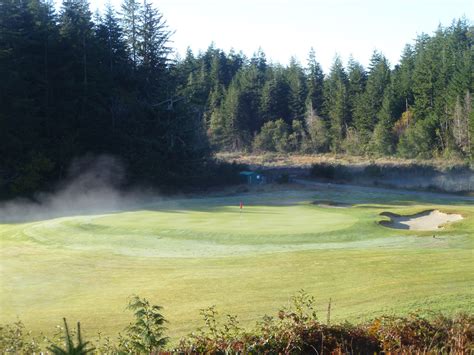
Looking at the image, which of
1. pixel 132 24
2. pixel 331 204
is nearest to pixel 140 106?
pixel 132 24

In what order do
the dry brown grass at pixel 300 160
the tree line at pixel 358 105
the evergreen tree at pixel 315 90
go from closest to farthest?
the dry brown grass at pixel 300 160
the tree line at pixel 358 105
the evergreen tree at pixel 315 90

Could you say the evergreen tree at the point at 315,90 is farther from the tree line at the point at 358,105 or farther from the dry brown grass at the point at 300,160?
the dry brown grass at the point at 300,160

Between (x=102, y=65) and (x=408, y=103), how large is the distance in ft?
166

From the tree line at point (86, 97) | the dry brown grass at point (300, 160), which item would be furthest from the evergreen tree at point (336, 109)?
the tree line at point (86, 97)

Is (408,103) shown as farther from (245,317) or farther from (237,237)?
(245,317)

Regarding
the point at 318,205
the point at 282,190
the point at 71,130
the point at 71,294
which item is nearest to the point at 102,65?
the point at 71,130

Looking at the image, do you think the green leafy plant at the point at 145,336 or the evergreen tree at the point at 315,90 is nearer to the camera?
the green leafy plant at the point at 145,336

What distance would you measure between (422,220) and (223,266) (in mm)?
11851

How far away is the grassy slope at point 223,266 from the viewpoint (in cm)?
980

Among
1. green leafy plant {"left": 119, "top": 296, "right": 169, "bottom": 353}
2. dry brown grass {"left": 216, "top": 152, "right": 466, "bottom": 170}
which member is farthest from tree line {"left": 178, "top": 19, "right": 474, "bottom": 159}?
green leafy plant {"left": 119, "top": 296, "right": 169, "bottom": 353}

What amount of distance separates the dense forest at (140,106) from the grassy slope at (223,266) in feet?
66.1

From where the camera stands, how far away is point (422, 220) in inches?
861

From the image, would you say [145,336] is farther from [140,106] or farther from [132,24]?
[132,24]

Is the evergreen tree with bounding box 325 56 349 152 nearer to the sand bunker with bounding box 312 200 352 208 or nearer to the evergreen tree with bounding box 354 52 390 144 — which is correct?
the evergreen tree with bounding box 354 52 390 144
